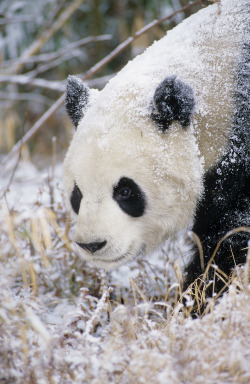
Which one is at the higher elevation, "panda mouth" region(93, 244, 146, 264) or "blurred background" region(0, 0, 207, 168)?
"blurred background" region(0, 0, 207, 168)

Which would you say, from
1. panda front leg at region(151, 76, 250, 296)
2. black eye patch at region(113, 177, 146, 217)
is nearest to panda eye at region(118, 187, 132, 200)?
black eye patch at region(113, 177, 146, 217)

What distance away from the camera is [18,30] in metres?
6.53

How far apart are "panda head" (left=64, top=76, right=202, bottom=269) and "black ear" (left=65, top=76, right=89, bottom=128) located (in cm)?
21

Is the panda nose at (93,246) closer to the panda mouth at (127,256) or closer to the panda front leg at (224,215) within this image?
the panda mouth at (127,256)

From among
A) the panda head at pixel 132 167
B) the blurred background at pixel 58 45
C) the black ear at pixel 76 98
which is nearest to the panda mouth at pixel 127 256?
the panda head at pixel 132 167

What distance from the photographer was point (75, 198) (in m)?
2.25

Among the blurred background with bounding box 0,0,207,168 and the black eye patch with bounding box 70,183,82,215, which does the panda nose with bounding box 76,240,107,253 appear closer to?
the black eye patch with bounding box 70,183,82,215

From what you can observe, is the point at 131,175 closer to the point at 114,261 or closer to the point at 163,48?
the point at 114,261

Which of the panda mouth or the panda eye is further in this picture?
the panda mouth

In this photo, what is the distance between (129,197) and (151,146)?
28 cm

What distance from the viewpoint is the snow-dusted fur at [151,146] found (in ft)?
6.46

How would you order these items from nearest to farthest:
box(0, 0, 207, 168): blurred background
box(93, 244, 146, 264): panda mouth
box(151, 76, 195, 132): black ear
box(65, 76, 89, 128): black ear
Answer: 1. box(151, 76, 195, 132): black ear
2. box(93, 244, 146, 264): panda mouth
3. box(65, 76, 89, 128): black ear
4. box(0, 0, 207, 168): blurred background

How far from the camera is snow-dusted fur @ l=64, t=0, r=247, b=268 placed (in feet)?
6.46

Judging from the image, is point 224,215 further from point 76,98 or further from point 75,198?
point 76,98
